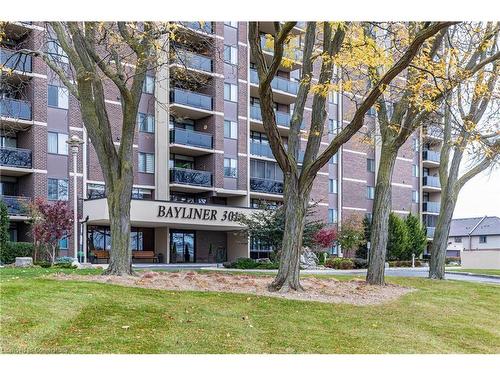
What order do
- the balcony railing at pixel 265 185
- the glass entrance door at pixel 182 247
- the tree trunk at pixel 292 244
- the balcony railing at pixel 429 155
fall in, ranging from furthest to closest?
the balcony railing at pixel 429 155, the balcony railing at pixel 265 185, the glass entrance door at pixel 182 247, the tree trunk at pixel 292 244

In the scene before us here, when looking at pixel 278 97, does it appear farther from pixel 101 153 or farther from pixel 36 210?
pixel 101 153

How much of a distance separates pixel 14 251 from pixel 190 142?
35.3 ft

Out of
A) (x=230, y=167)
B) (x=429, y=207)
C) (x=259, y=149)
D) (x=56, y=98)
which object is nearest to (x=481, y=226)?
(x=429, y=207)

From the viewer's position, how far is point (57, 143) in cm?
2664

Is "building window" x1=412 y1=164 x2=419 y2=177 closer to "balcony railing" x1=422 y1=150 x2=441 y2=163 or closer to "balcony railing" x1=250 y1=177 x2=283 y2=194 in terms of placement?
"balcony railing" x1=422 y1=150 x2=441 y2=163

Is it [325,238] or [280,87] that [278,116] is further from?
[325,238]

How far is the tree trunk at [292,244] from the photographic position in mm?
10984

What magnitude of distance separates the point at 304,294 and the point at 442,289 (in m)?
5.11

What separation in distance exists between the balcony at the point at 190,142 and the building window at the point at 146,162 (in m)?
1.25

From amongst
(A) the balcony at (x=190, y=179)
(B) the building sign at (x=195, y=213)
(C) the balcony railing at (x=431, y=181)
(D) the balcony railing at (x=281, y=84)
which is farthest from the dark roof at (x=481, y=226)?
(A) the balcony at (x=190, y=179)

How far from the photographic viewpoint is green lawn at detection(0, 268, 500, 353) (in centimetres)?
646

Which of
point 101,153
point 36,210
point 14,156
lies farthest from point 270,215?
point 101,153

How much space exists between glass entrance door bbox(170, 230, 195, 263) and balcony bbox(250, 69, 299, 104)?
9.44 meters

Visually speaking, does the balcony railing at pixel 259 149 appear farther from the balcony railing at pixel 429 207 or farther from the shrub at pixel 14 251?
the balcony railing at pixel 429 207
